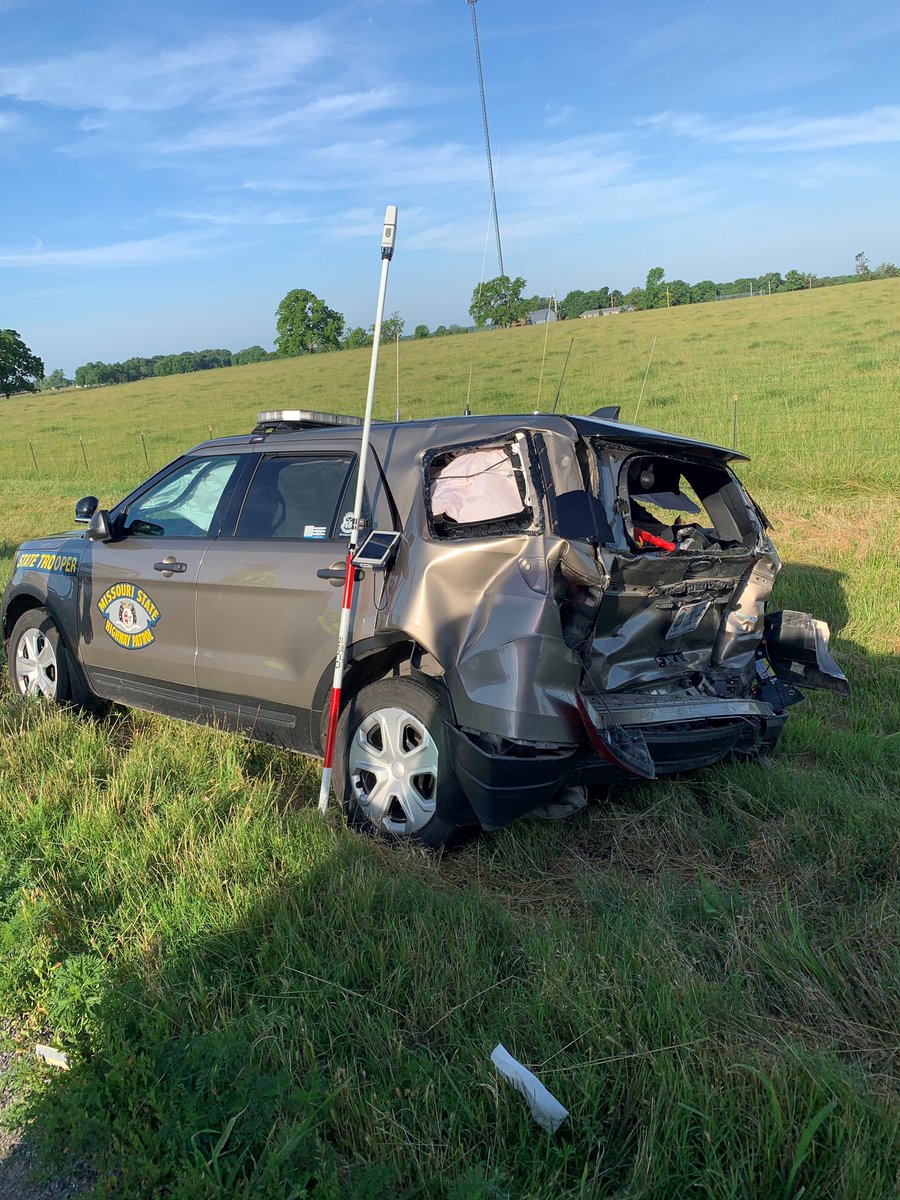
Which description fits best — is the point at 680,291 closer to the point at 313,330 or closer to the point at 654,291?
the point at 654,291

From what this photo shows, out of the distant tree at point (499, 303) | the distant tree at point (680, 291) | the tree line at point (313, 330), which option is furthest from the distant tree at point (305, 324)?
the distant tree at point (499, 303)

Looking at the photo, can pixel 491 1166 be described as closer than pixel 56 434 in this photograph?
Yes

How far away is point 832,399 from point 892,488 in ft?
27.3

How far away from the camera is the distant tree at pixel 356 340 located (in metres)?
51.2

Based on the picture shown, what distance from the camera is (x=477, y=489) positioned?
3.66 metres

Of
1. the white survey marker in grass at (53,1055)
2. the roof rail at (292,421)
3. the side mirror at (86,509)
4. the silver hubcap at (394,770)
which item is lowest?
the white survey marker in grass at (53,1055)

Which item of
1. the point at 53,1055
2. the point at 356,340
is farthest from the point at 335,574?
the point at 356,340

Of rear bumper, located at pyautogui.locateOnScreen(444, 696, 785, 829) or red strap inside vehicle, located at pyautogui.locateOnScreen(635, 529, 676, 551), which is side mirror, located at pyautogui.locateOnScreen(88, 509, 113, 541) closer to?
rear bumper, located at pyautogui.locateOnScreen(444, 696, 785, 829)

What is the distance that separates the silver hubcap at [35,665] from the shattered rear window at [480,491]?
3079mm

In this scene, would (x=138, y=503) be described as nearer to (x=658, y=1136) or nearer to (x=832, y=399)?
(x=658, y=1136)

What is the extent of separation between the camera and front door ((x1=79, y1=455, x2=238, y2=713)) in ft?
15.6

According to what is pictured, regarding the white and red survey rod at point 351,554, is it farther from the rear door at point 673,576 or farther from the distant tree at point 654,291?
the distant tree at point 654,291

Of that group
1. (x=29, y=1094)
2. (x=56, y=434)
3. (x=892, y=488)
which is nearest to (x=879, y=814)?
(x=29, y=1094)

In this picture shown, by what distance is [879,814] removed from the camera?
3.84m
